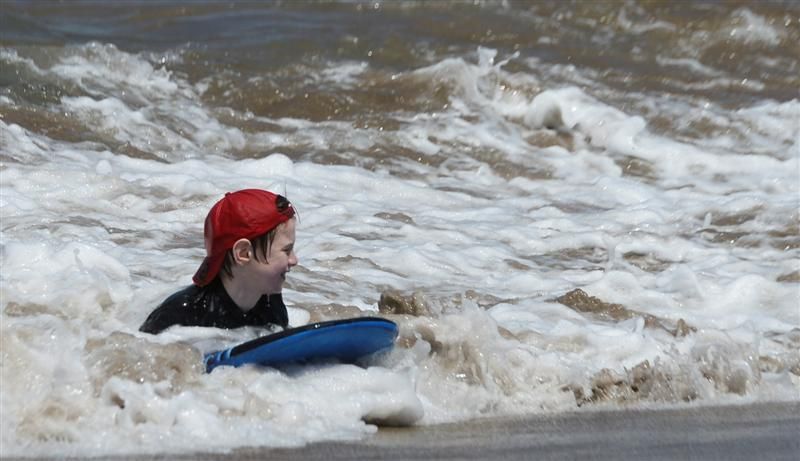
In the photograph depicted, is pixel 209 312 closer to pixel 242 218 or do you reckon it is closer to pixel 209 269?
pixel 209 269

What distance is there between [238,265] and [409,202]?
12.1 ft

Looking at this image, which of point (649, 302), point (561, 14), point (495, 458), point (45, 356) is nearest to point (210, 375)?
point (45, 356)

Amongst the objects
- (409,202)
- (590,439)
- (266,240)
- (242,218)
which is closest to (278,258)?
(266,240)

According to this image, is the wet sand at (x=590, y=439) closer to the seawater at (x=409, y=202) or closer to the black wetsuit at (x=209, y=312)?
the seawater at (x=409, y=202)

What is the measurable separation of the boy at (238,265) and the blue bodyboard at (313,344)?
306mm

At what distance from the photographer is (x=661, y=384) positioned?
488 cm

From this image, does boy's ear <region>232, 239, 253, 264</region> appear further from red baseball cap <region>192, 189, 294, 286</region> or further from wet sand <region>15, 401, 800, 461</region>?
wet sand <region>15, 401, 800, 461</region>

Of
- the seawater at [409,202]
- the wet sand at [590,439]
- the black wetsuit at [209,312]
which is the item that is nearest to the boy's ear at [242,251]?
the black wetsuit at [209,312]

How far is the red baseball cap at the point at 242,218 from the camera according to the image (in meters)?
4.45

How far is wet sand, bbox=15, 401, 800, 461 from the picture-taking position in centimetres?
379

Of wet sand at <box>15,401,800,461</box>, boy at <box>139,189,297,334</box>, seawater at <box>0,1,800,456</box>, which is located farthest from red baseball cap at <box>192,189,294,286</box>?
wet sand at <box>15,401,800,461</box>

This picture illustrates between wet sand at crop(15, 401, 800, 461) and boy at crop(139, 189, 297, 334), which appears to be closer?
wet sand at crop(15, 401, 800, 461)

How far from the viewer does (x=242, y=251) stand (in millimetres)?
4492

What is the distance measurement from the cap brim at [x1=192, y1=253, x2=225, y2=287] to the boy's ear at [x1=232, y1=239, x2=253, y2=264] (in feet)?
0.22
